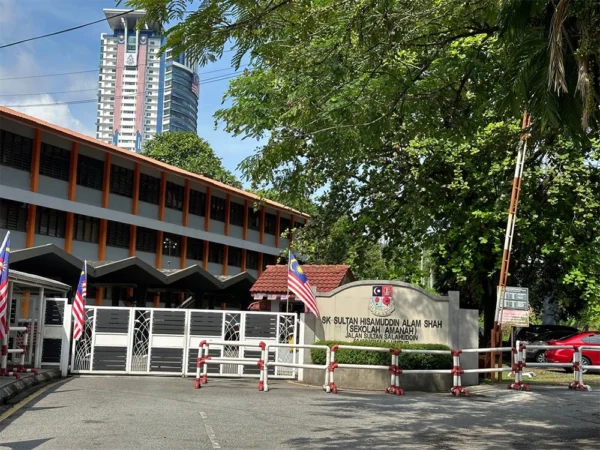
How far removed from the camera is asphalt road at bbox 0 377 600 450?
896 cm

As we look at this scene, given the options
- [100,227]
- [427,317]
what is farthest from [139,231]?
[427,317]

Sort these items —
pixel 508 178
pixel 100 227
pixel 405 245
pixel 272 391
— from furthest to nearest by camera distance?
pixel 100 227, pixel 405 245, pixel 508 178, pixel 272 391

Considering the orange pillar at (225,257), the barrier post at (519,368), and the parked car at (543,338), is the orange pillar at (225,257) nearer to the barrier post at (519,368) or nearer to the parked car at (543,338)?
the parked car at (543,338)

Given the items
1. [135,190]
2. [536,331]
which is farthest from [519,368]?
[135,190]

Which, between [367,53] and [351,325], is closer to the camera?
[367,53]

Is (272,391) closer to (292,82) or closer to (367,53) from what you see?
(292,82)

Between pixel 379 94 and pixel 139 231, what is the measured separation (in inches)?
1259

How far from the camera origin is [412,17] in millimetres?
9641

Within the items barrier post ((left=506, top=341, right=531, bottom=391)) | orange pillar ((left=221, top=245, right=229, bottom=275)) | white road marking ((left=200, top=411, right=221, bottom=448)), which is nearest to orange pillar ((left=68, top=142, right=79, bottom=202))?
orange pillar ((left=221, top=245, right=229, bottom=275))

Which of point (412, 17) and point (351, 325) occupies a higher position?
point (412, 17)

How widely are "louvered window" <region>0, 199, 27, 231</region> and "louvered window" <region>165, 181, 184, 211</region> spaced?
434 inches

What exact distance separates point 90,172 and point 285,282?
1189cm

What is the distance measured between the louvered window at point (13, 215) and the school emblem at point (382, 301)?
19.3 meters

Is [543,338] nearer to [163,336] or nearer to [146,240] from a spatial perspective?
[163,336]
